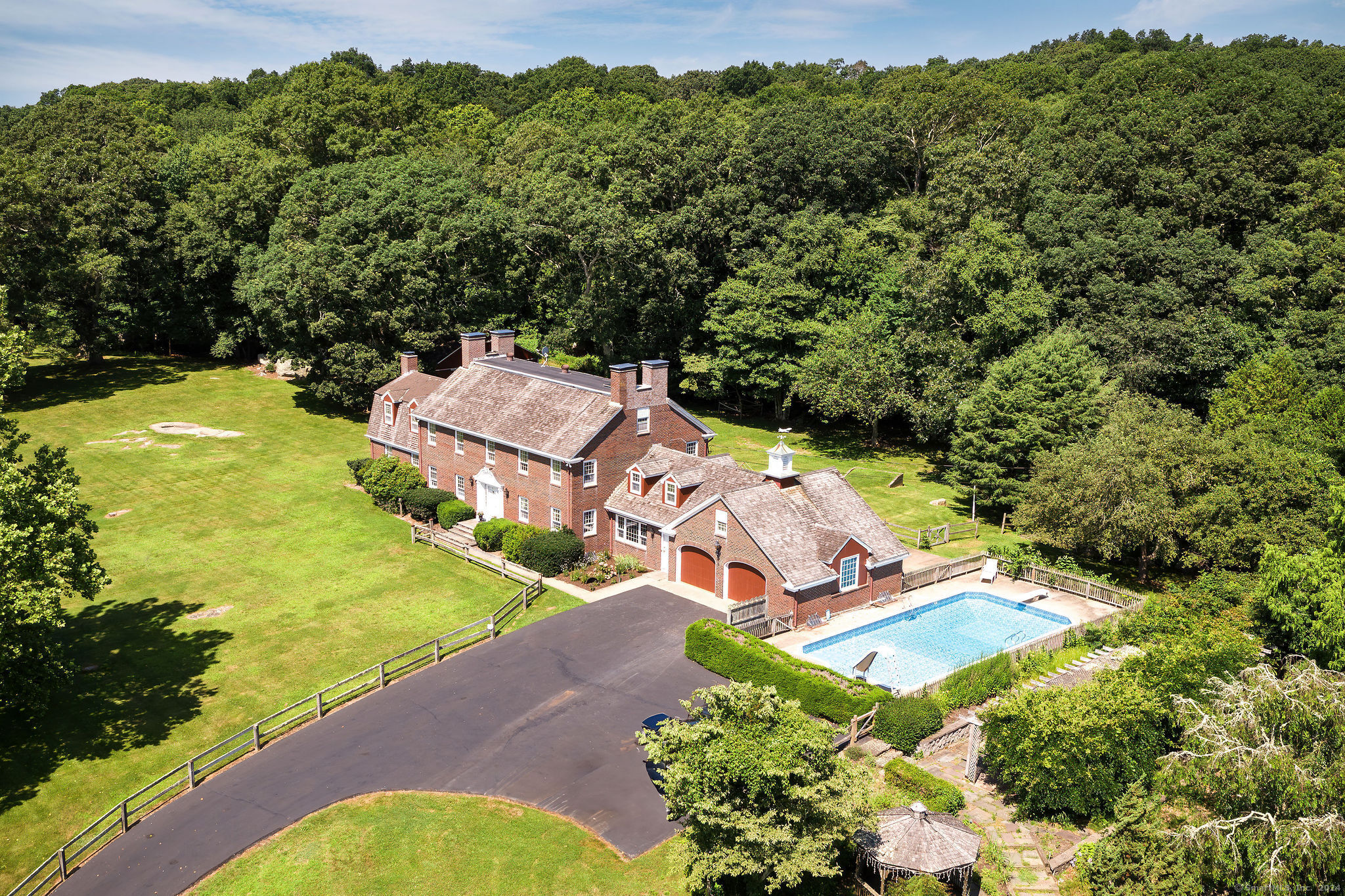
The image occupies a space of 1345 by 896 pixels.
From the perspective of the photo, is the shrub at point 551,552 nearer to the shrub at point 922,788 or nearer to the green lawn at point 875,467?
the green lawn at point 875,467

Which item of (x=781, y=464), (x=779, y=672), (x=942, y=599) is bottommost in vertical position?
(x=942, y=599)

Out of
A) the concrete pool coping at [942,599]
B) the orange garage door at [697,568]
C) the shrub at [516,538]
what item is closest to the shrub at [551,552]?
the shrub at [516,538]

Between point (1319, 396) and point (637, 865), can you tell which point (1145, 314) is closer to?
point (1319, 396)

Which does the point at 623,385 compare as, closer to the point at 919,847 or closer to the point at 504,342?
the point at 504,342

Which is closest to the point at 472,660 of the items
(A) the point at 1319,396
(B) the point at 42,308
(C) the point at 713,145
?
(A) the point at 1319,396

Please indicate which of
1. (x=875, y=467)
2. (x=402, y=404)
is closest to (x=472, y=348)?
(x=402, y=404)

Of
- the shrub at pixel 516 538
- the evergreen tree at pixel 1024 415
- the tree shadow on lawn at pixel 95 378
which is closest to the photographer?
the shrub at pixel 516 538
